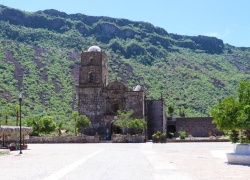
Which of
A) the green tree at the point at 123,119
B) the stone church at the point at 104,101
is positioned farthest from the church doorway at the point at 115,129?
the green tree at the point at 123,119

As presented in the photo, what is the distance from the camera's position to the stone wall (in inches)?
2338

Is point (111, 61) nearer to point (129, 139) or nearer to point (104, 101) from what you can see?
point (104, 101)

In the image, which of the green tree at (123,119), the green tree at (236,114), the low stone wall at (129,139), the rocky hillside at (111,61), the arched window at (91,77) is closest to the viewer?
the green tree at (236,114)

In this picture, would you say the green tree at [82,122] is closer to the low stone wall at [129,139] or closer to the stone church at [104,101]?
the stone church at [104,101]

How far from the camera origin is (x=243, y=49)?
459ft

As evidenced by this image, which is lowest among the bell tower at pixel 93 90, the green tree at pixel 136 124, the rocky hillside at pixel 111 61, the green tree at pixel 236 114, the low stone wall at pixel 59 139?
the low stone wall at pixel 59 139

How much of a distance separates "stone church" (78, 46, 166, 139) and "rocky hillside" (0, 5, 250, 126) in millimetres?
20339

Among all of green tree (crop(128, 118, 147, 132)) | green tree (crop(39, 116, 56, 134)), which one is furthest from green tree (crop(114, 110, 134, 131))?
green tree (crop(39, 116, 56, 134))

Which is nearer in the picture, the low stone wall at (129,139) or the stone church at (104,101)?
the low stone wall at (129,139)

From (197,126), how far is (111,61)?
49.2m

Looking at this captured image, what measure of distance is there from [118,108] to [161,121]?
22.3 ft

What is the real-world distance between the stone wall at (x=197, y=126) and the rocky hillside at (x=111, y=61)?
19.1m

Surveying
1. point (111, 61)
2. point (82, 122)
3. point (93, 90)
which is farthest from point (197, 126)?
point (111, 61)

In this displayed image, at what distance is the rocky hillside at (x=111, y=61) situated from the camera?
8315 centimetres
